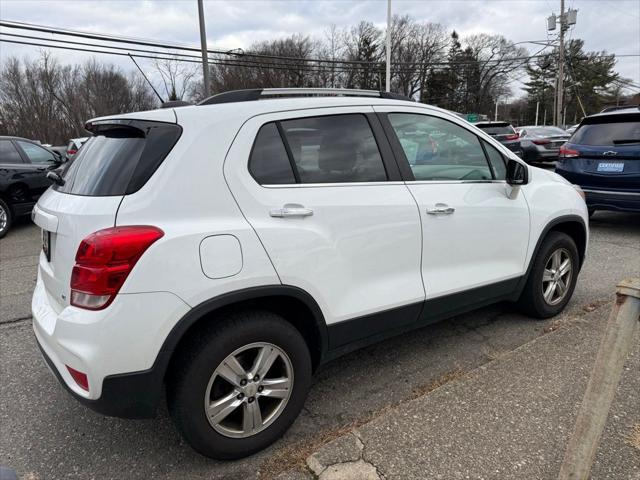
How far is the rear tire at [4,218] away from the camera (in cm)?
783

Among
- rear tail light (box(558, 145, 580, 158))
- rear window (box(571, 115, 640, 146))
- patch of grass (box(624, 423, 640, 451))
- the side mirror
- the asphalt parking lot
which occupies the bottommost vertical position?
the asphalt parking lot

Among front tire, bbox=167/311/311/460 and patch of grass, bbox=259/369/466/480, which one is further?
patch of grass, bbox=259/369/466/480

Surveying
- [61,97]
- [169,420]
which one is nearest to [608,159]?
[169,420]

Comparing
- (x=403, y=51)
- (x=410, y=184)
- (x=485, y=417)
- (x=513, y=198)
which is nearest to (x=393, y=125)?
(x=410, y=184)

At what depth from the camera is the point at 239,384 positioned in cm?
218

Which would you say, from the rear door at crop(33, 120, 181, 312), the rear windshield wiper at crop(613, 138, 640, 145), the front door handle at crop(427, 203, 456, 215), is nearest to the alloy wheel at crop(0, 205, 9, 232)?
the rear door at crop(33, 120, 181, 312)

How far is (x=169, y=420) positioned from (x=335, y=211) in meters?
1.55

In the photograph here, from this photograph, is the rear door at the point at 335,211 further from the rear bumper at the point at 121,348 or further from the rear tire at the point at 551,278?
the rear tire at the point at 551,278

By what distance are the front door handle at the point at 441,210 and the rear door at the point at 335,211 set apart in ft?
0.44

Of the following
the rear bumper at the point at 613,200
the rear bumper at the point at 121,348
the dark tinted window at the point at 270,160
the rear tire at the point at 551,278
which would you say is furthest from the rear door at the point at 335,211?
the rear bumper at the point at 613,200

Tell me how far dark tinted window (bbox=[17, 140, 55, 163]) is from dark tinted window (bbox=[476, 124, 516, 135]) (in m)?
12.6

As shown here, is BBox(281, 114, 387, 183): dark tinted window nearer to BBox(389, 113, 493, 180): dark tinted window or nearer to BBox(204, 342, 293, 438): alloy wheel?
BBox(389, 113, 493, 180): dark tinted window

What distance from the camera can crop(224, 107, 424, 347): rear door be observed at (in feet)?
7.27

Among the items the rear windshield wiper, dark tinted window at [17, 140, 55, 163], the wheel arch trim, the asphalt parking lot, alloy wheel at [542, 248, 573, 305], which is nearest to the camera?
the asphalt parking lot
